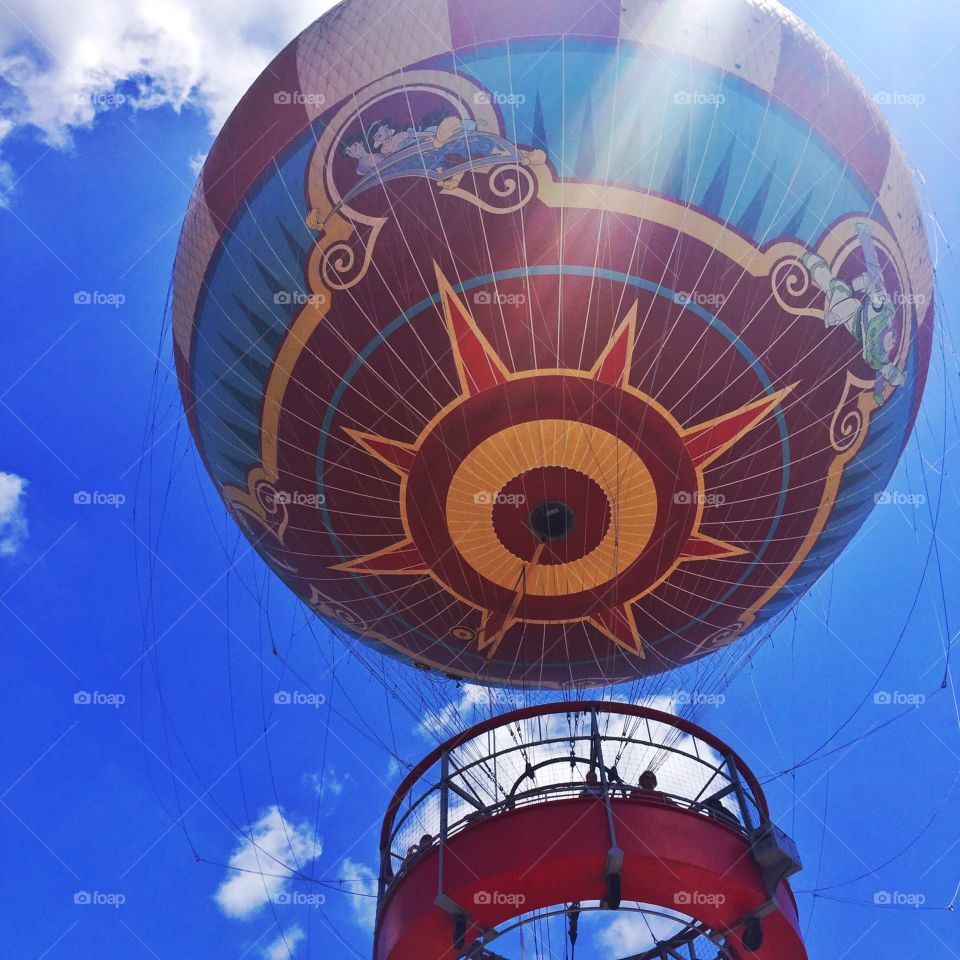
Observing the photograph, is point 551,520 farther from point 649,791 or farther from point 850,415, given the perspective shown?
point 850,415

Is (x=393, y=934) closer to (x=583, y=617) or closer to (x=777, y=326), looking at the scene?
(x=583, y=617)

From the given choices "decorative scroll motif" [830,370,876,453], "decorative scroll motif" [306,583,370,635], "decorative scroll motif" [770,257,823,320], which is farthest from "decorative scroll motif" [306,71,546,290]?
"decorative scroll motif" [306,583,370,635]

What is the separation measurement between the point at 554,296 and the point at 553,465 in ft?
6.89

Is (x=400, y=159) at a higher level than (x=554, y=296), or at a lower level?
higher

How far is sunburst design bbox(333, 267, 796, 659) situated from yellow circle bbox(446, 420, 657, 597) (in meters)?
0.33

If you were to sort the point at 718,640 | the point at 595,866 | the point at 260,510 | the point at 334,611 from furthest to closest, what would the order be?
1. the point at 718,640
2. the point at 334,611
3. the point at 260,510
4. the point at 595,866

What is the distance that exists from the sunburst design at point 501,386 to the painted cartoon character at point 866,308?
1.12m

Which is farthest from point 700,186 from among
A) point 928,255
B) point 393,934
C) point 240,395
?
point 393,934

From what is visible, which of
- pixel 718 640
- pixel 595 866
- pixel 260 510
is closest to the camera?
pixel 595 866

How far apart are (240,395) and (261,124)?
3272 millimetres

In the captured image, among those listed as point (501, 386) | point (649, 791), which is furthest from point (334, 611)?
point (649, 791)

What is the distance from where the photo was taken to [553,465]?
10.7 metres

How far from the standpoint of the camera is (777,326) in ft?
33.5

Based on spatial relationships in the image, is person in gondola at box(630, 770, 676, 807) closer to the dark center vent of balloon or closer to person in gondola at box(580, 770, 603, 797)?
person in gondola at box(580, 770, 603, 797)
